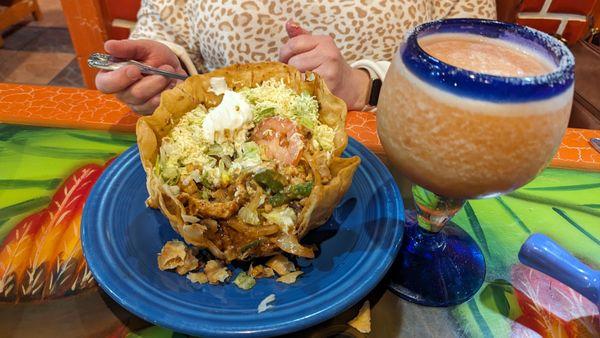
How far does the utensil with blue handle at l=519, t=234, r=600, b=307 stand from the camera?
742mm

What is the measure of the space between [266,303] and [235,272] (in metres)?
0.11

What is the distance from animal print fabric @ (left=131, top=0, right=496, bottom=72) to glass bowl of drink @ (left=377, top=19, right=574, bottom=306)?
2.67ft

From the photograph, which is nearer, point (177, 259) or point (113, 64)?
point (177, 259)

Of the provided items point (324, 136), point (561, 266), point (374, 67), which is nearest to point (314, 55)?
point (374, 67)

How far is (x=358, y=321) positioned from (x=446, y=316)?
174 millimetres

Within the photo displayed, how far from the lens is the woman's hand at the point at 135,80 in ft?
3.83

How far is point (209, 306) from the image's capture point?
706 millimetres

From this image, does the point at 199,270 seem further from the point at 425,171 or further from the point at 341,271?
the point at 425,171

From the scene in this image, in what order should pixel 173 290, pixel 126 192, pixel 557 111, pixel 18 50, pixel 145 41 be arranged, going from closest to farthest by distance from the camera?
pixel 557 111 → pixel 173 290 → pixel 126 192 → pixel 145 41 → pixel 18 50

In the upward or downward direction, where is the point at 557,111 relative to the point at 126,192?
upward

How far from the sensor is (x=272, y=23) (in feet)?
4.88

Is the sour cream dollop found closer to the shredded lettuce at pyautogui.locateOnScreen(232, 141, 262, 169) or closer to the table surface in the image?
the shredded lettuce at pyautogui.locateOnScreen(232, 141, 262, 169)

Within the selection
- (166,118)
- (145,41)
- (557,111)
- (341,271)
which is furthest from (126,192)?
(557,111)

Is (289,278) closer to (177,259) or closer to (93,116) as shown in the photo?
(177,259)
